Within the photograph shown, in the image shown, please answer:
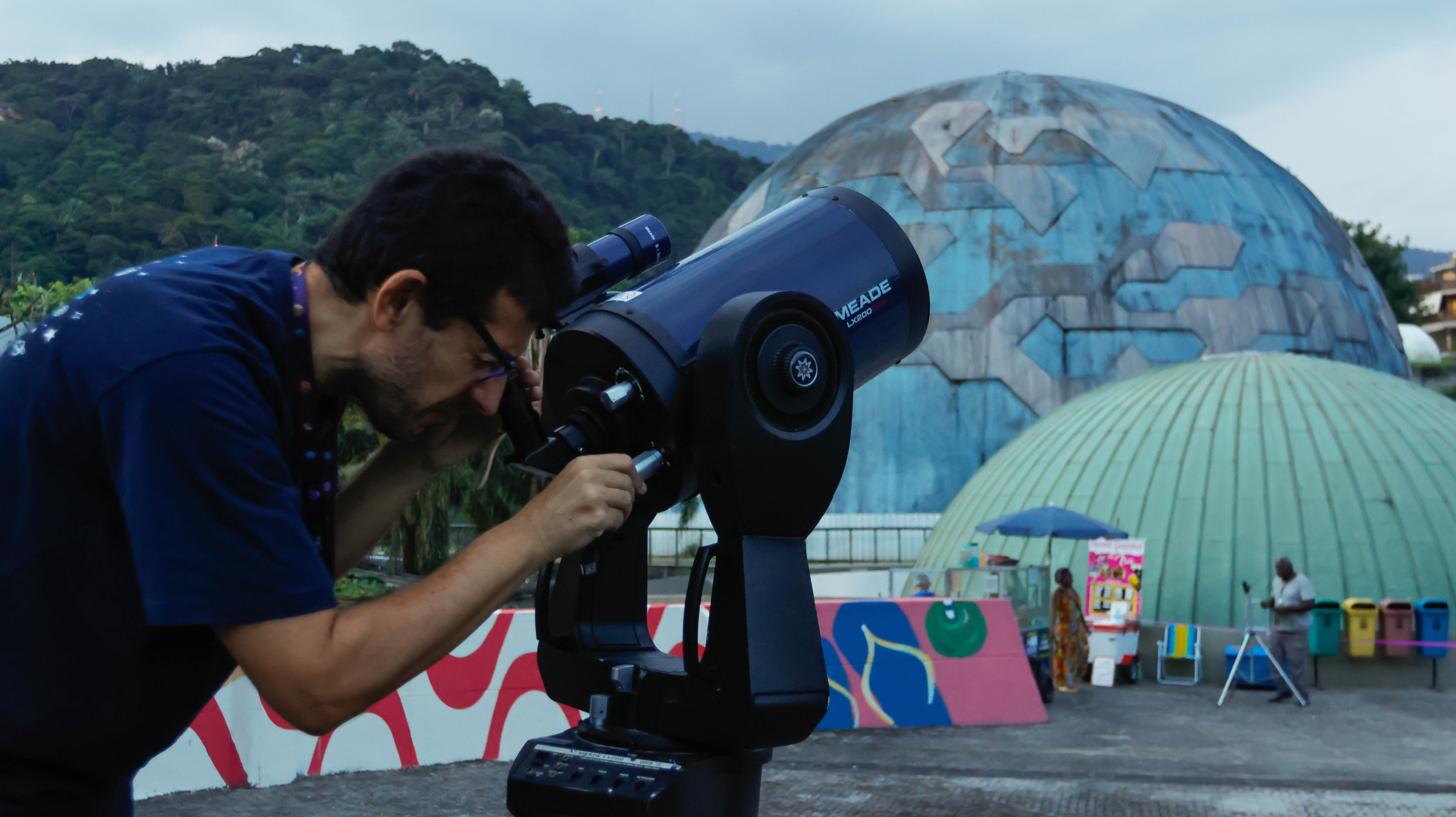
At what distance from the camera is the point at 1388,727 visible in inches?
492

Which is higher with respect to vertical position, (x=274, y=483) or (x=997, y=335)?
(x=997, y=335)

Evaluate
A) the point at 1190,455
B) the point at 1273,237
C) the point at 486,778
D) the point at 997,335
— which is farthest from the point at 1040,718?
the point at 1273,237

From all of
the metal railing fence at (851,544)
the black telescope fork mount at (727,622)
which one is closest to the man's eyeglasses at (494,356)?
the black telescope fork mount at (727,622)

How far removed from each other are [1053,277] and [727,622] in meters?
29.3

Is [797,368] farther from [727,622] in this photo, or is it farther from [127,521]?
[127,521]

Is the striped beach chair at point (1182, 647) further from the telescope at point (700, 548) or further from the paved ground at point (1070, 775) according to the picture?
the telescope at point (700, 548)

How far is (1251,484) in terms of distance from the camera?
17.4 meters

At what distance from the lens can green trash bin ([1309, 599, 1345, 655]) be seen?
50.3 feet

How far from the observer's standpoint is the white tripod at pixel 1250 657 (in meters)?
13.9

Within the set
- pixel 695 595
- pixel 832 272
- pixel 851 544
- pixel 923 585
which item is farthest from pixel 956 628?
pixel 851 544

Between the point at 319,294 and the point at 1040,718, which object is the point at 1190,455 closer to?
the point at 1040,718

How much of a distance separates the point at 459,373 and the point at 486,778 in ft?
22.6

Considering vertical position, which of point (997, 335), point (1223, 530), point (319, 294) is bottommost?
point (1223, 530)

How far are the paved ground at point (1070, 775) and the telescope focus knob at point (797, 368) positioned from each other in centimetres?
570
